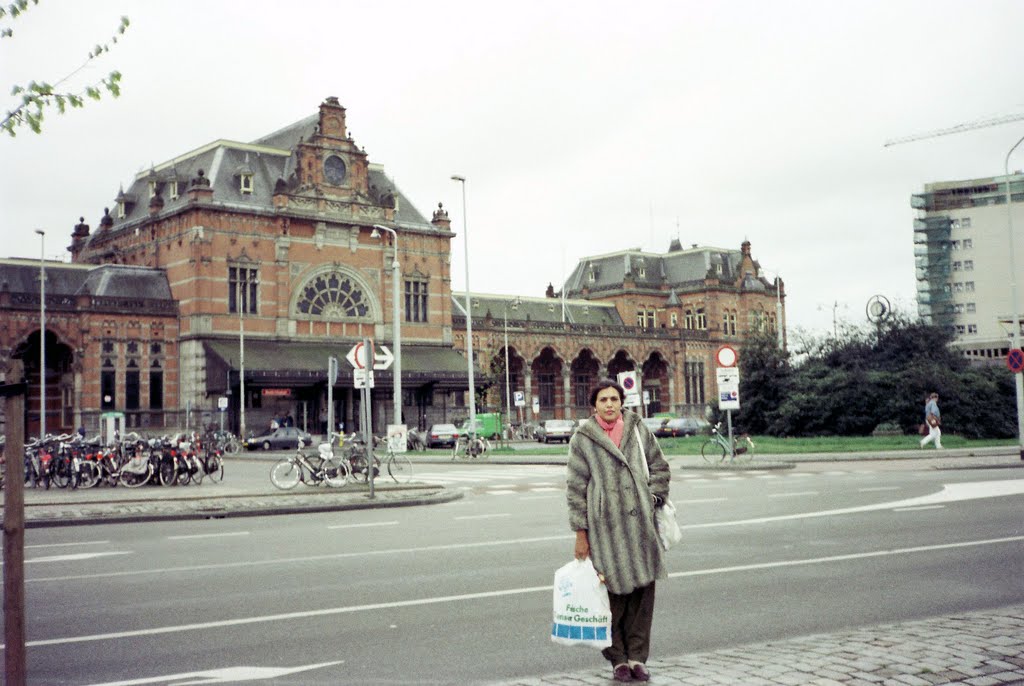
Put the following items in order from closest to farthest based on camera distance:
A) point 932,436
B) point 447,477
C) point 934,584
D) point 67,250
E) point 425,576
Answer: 1. point 934,584
2. point 425,576
3. point 447,477
4. point 932,436
5. point 67,250

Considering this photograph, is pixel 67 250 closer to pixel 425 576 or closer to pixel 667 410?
pixel 667 410

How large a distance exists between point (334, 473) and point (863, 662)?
57.1ft

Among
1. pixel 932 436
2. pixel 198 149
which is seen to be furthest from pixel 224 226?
pixel 932 436

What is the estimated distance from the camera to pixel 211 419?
179ft

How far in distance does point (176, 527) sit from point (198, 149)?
49.9m

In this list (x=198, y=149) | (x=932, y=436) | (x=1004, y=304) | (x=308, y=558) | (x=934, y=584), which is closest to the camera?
(x=934, y=584)

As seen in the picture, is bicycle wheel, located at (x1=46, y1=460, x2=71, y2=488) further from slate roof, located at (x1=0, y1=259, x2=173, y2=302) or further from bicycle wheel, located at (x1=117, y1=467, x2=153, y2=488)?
slate roof, located at (x1=0, y1=259, x2=173, y2=302)

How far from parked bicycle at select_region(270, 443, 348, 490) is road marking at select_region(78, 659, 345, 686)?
1573 cm

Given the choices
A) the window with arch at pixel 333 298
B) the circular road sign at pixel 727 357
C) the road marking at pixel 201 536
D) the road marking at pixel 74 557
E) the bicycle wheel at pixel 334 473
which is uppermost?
the window with arch at pixel 333 298

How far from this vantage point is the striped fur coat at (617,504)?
18.5 ft

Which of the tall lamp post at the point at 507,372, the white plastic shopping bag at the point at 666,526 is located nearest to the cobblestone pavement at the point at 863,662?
the white plastic shopping bag at the point at 666,526

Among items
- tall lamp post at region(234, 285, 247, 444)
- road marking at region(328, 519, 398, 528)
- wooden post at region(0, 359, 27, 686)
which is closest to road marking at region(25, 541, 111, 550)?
road marking at region(328, 519, 398, 528)

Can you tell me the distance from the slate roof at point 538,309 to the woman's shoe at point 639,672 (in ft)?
214

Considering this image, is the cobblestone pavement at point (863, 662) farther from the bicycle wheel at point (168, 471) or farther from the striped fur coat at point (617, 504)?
the bicycle wheel at point (168, 471)
